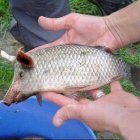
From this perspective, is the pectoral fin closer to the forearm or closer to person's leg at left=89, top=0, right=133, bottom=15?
the forearm

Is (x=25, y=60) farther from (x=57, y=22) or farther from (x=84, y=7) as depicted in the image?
(x=84, y=7)

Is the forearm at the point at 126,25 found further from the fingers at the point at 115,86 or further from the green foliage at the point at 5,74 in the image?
the green foliage at the point at 5,74

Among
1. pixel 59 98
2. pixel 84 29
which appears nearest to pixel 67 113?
pixel 59 98

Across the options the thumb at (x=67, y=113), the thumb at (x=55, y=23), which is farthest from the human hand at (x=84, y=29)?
the thumb at (x=67, y=113)

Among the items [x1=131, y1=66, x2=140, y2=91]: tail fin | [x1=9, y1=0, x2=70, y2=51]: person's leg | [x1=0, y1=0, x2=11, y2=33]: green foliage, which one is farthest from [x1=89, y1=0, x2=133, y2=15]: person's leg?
[x1=131, y1=66, x2=140, y2=91]: tail fin

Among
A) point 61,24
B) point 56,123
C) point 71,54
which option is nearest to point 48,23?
point 61,24

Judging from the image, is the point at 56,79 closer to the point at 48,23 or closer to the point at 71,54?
the point at 71,54
